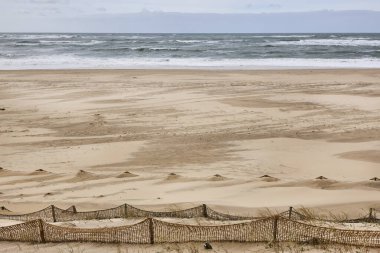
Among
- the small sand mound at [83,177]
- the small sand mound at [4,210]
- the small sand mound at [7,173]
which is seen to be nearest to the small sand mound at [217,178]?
the small sand mound at [83,177]

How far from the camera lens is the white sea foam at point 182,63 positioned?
39531mm

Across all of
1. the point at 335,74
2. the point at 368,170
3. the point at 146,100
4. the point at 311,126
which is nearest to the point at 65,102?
the point at 146,100

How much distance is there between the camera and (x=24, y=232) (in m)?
7.25

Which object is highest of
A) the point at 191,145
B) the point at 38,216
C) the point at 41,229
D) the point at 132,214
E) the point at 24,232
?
the point at 41,229

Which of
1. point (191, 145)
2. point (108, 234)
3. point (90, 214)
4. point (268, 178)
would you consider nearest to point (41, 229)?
point (108, 234)

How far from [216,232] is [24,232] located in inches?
122

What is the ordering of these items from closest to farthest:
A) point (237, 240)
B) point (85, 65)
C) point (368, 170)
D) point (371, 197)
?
point (237, 240), point (371, 197), point (368, 170), point (85, 65)

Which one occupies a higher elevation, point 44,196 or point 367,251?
point 367,251

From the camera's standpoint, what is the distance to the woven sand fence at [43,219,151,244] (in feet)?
22.9

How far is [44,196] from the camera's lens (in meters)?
10.8

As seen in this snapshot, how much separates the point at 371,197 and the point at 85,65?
3476 cm

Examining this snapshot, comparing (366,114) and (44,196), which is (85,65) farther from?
(44,196)

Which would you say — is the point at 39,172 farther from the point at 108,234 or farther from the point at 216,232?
the point at 216,232

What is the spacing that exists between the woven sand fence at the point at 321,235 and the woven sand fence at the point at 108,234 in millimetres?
2058
